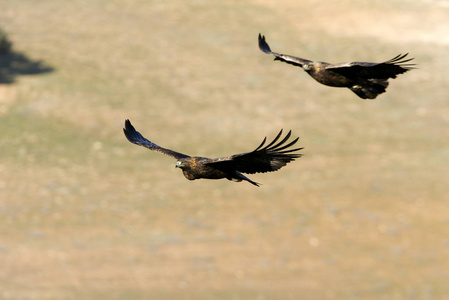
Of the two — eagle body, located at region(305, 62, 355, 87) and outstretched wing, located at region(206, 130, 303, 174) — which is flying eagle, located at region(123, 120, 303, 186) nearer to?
outstretched wing, located at region(206, 130, 303, 174)

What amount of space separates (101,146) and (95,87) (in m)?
4.89

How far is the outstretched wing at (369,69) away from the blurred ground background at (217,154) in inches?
768

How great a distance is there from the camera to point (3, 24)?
164 ft

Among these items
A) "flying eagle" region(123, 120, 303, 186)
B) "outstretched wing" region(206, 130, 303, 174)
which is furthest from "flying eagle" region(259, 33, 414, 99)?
"outstretched wing" region(206, 130, 303, 174)

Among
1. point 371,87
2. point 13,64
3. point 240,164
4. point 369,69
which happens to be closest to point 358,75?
point 371,87

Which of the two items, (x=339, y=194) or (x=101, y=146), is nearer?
(x=339, y=194)

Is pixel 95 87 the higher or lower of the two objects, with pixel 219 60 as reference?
lower

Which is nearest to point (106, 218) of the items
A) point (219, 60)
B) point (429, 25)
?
point (219, 60)

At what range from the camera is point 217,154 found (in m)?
40.0

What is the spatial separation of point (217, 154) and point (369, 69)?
26.8m

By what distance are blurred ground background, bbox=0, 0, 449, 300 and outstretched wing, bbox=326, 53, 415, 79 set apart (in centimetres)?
1951

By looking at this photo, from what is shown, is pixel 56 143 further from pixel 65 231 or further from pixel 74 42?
pixel 74 42

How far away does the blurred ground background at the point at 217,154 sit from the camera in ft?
110

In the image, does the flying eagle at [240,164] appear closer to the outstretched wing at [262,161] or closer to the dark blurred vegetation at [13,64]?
the outstretched wing at [262,161]
